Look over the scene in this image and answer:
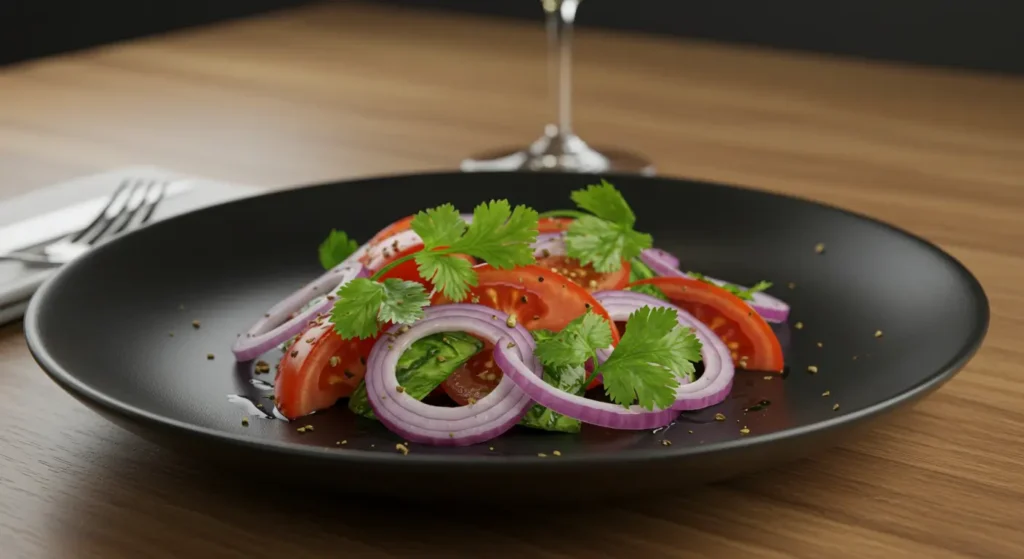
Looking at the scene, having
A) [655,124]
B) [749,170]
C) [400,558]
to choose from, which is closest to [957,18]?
[655,124]

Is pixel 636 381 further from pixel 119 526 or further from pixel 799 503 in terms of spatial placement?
pixel 119 526

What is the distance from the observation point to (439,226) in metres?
1.09

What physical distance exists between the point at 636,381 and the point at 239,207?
0.66 m

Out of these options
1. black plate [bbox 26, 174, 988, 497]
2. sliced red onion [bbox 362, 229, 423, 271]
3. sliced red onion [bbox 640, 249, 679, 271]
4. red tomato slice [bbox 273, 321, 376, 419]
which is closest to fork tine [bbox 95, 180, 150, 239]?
black plate [bbox 26, 174, 988, 497]

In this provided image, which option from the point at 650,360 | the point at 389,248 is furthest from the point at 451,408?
the point at 389,248

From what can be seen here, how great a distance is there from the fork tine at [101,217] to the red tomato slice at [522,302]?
2.08 feet

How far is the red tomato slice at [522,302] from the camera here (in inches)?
40.8

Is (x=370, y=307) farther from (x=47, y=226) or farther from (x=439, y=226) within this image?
(x=47, y=226)

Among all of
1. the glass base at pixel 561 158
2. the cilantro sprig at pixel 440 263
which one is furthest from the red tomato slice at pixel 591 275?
the glass base at pixel 561 158

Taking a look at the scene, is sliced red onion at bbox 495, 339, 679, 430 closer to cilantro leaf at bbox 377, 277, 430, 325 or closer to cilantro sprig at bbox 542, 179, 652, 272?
cilantro leaf at bbox 377, 277, 430, 325

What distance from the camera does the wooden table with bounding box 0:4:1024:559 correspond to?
0.92 m

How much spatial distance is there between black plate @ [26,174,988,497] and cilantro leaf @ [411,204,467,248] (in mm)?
170

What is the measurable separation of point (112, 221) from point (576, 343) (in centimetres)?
80

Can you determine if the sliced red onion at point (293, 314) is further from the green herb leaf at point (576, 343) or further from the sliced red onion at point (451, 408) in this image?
the green herb leaf at point (576, 343)
